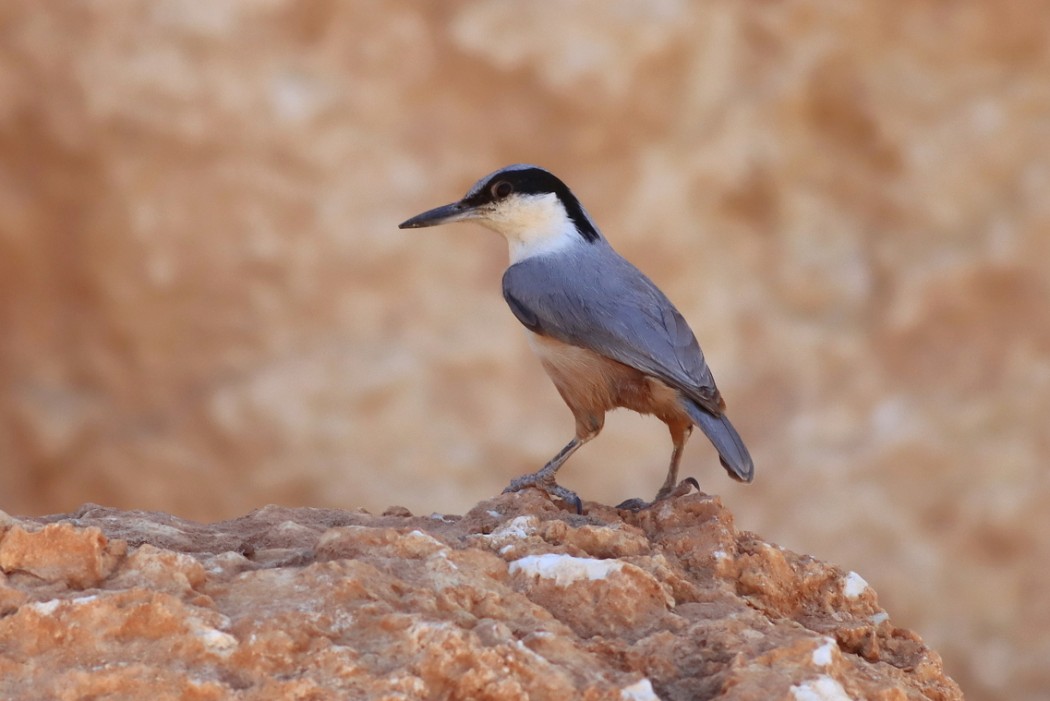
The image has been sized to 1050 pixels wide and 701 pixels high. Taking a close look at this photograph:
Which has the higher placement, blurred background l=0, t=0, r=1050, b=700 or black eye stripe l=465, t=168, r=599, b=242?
blurred background l=0, t=0, r=1050, b=700

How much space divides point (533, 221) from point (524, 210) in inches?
2.1

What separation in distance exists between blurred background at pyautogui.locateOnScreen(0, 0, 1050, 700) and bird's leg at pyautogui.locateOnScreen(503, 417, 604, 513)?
9.79 feet

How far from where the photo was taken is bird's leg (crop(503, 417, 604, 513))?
163 inches

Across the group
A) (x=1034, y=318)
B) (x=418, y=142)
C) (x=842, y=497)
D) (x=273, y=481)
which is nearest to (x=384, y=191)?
(x=418, y=142)

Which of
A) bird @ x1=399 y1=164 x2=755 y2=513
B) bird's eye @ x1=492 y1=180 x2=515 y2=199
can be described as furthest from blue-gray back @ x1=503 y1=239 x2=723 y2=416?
bird's eye @ x1=492 y1=180 x2=515 y2=199

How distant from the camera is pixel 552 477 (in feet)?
15.6

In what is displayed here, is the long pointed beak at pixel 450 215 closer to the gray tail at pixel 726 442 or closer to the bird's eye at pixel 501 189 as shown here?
the bird's eye at pixel 501 189

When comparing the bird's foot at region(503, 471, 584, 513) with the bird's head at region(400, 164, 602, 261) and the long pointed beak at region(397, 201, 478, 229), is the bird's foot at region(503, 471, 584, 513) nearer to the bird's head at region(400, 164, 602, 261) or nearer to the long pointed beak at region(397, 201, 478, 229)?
the bird's head at region(400, 164, 602, 261)

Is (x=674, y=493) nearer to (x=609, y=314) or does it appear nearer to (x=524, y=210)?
(x=609, y=314)

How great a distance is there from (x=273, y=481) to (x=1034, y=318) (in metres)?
4.14

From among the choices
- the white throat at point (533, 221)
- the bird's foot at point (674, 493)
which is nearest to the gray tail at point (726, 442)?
the bird's foot at point (674, 493)

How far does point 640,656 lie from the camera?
110 inches

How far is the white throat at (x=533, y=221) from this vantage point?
17.8ft

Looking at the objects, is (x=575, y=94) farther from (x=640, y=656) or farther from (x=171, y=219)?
(x=640, y=656)
